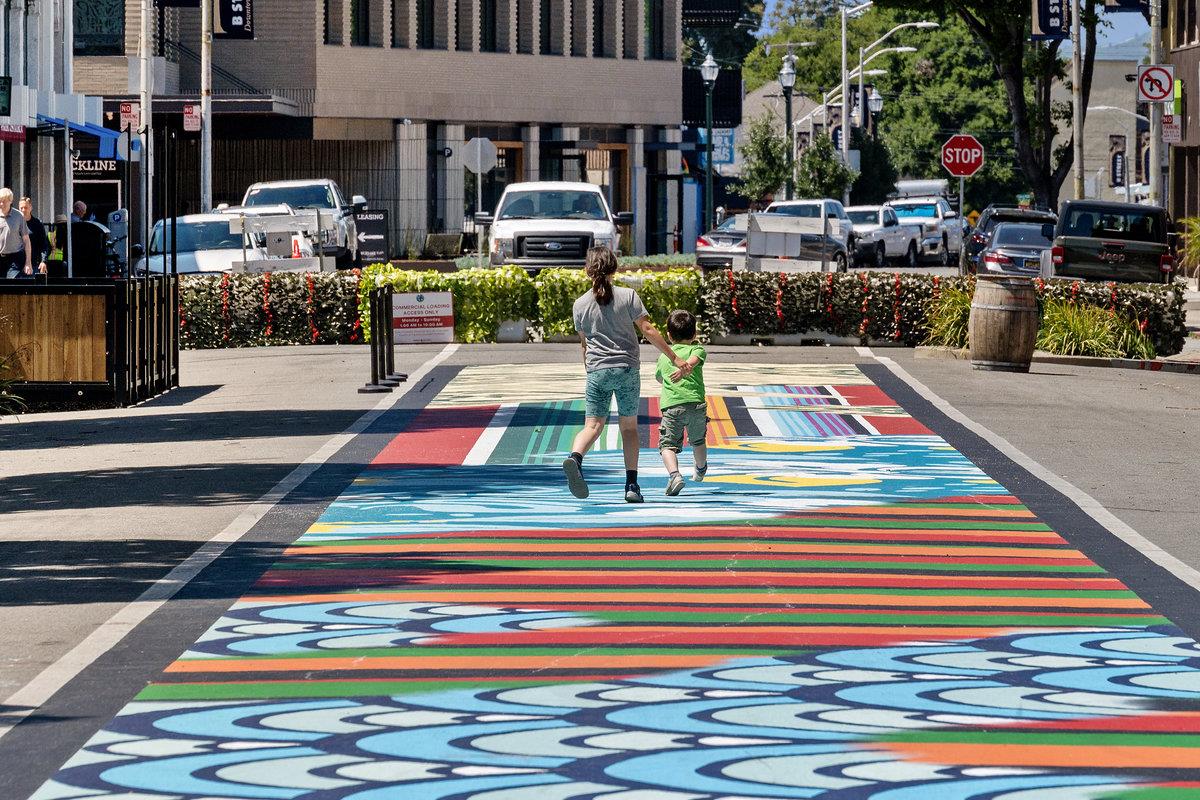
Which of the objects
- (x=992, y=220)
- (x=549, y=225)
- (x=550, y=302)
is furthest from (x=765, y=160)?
(x=550, y=302)

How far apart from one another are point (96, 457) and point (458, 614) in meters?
7.63

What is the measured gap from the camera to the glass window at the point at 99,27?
55.2 metres

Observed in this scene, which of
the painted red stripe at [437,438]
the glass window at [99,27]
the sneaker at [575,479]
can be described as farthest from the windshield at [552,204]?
the glass window at [99,27]

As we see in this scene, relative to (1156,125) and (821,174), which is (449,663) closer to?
(1156,125)

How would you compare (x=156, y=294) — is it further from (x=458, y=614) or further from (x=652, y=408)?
(x=458, y=614)

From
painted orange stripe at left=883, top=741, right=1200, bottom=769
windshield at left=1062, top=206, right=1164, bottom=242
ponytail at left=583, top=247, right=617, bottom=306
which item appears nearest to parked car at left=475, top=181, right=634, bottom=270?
windshield at left=1062, top=206, right=1164, bottom=242

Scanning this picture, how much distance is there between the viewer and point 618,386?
13.9 metres

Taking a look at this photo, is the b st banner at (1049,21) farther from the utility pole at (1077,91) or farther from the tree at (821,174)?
the tree at (821,174)

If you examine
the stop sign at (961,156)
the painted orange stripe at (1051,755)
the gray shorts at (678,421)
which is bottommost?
the painted orange stripe at (1051,755)

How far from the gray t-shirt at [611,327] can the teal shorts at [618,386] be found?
0.04 m

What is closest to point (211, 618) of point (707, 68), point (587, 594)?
point (587, 594)

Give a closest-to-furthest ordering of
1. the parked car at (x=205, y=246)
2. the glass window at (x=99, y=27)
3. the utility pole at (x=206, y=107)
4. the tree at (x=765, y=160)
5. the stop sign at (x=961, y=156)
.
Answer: the parked car at (x=205, y=246) < the stop sign at (x=961, y=156) < the utility pole at (x=206, y=107) < the glass window at (x=99, y=27) < the tree at (x=765, y=160)

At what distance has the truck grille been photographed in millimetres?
34125

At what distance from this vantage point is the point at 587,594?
10.3 meters
